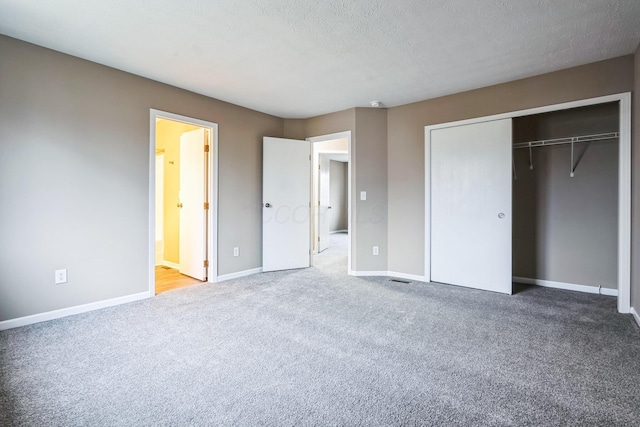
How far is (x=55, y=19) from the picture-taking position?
88.1 inches

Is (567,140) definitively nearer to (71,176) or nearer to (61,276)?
(71,176)

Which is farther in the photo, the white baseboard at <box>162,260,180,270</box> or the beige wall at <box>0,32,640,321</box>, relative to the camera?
the white baseboard at <box>162,260,180,270</box>

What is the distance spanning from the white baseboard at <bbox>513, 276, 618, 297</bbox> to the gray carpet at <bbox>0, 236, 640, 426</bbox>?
0.28 m

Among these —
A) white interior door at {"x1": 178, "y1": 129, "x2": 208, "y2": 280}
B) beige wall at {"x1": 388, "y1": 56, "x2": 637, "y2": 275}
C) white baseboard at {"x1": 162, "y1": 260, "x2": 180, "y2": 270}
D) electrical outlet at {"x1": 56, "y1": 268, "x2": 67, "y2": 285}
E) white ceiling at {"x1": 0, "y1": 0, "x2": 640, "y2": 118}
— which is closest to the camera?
white ceiling at {"x1": 0, "y1": 0, "x2": 640, "y2": 118}

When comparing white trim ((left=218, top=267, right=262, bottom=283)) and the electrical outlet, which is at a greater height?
the electrical outlet

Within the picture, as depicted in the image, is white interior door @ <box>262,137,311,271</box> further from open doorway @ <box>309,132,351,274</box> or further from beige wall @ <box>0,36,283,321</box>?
beige wall @ <box>0,36,283,321</box>

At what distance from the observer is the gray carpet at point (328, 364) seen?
4.91 feet

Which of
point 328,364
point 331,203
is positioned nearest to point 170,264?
point 328,364

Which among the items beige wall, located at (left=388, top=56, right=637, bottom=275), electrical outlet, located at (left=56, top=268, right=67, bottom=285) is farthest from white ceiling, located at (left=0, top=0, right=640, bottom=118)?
electrical outlet, located at (left=56, top=268, right=67, bottom=285)

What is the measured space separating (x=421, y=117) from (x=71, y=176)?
3925 millimetres

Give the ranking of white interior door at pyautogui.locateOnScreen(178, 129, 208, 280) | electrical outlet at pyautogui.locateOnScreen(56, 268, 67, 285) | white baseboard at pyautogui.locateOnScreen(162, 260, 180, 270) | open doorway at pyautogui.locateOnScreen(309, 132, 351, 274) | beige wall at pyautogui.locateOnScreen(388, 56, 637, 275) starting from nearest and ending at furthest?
electrical outlet at pyautogui.locateOnScreen(56, 268, 67, 285) < beige wall at pyautogui.locateOnScreen(388, 56, 637, 275) < white interior door at pyautogui.locateOnScreen(178, 129, 208, 280) < white baseboard at pyautogui.locateOnScreen(162, 260, 180, 270) < open doorway at pyautogui.locateOnScreen(309, 132, 351, 274)

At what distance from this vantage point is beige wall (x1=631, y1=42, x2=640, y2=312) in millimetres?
2557

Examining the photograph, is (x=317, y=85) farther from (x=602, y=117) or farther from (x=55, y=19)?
(x=602, y=117)

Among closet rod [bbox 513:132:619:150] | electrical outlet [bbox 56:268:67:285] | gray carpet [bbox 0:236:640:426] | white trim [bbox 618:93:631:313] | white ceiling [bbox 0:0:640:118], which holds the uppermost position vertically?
white ceiling [bbox 0:0:640:118]
